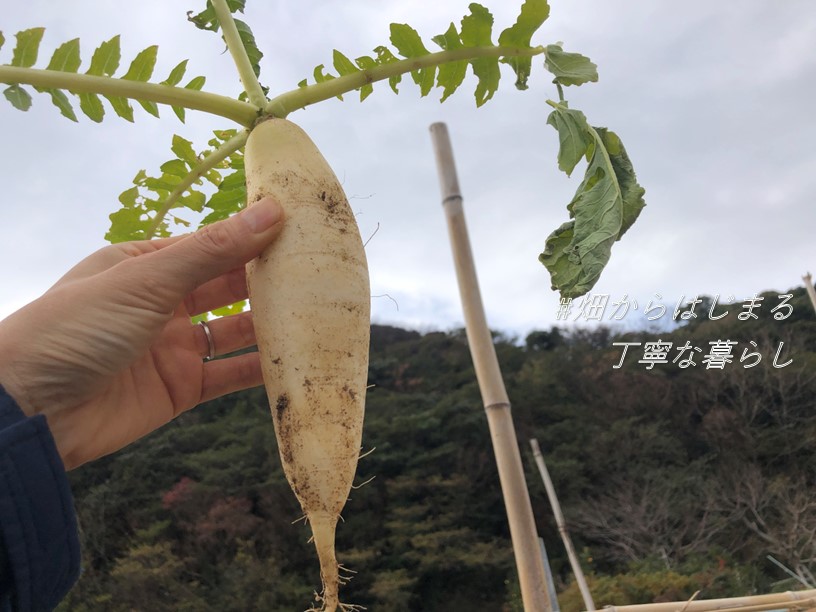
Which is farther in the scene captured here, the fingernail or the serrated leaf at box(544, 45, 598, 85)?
the serrated leaf at box(544, 45, 598, 85)

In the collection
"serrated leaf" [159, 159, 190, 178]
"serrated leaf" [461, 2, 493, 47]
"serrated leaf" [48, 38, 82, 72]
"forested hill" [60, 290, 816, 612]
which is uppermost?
"serrated leaf" [461, 2, 493, 47]

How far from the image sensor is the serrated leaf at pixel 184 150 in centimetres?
123

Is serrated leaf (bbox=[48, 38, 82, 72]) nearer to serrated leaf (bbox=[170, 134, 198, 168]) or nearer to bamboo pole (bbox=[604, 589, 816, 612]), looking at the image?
serrated leaf (bbox=[170, 134, 198, 168])

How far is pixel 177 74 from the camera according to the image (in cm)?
111

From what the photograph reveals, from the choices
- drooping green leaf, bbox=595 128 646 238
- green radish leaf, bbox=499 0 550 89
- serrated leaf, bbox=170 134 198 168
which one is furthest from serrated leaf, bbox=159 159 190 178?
drooping green leaf, bbox=595 128 646 238

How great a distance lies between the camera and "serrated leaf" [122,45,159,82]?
1055 mm

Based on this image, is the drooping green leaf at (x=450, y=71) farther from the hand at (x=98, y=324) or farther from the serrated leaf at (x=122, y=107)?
the serrated leaf at (x=122, y=107)

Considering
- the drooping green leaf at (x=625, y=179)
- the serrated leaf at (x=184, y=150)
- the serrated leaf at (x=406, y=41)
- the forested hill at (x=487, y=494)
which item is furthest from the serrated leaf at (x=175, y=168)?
the forested hill at (x=487, y=494)

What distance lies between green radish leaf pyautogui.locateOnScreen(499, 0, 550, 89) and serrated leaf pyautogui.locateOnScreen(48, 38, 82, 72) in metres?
0.65

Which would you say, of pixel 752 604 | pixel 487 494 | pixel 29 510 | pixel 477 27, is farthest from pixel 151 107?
pixel 487 494

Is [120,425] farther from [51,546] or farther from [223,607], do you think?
[223,607]

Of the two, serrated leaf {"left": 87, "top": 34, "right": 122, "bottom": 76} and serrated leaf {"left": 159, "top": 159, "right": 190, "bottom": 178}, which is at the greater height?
serrated leaf {"left": 87, "top": 34, "right": 122, "bottom": 76}

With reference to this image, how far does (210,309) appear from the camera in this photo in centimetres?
141

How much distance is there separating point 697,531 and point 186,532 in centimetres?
765
